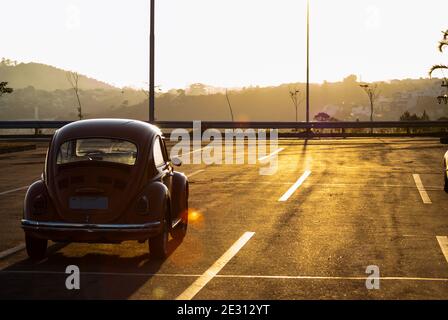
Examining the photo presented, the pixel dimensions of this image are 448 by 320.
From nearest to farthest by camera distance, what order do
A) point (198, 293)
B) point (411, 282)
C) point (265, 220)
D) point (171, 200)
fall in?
point (198, 293) < point (411, 282) < point (171, 200) < point (265, 220)

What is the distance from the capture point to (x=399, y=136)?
47344 mm

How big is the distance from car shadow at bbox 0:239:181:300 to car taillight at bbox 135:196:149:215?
63 centimetres

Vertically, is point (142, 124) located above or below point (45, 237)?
above

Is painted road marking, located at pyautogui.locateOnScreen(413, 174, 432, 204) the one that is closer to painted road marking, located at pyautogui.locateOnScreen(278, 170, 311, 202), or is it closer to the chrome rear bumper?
painted road marking, located at pyautogui.locateOnScreen(278, 170, 311, 202)

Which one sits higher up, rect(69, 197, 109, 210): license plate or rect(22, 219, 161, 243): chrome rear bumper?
rect(69, 197, 109, 210): license plate

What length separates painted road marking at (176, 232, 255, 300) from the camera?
334 inches

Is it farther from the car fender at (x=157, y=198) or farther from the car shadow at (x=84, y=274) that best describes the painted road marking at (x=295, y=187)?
the car fender at (x=157, y=198)

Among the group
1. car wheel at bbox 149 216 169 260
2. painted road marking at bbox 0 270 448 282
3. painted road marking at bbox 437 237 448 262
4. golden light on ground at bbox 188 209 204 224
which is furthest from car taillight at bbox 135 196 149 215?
painted road marking at bbox 437 237 448 262

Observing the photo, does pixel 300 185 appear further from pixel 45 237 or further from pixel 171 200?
pixel 45 237

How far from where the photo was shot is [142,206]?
10.3 meters

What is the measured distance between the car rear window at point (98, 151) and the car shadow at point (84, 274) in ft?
3.94

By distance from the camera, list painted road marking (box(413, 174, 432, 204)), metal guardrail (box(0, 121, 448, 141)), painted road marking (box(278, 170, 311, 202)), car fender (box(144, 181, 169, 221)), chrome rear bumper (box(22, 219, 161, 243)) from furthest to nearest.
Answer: metal guardrail (box(0, 121, 448, 141))
painted road marking (box(278, 170, 311, 202))
painted road marking (box(413, 174, 432, 204))
car fender (box(144, 181, 169, 221))
chrome rear bumper (box(22, 219, 161, 243))
